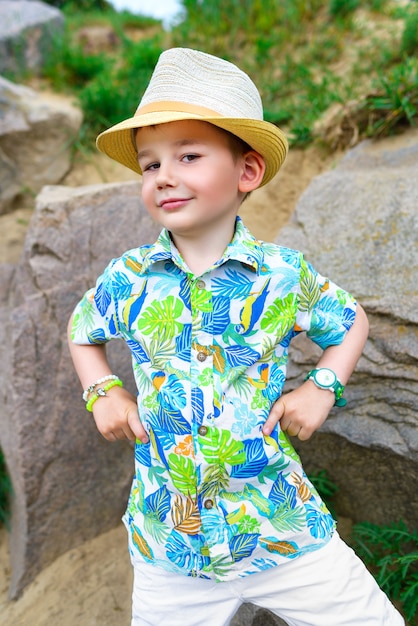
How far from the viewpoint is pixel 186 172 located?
4.58 ft

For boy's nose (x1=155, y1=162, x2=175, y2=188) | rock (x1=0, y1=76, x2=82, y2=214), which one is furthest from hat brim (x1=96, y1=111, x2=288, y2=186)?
rock (x1=0, y1=76, x2=82, y2=214)

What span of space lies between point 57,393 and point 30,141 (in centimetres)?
202

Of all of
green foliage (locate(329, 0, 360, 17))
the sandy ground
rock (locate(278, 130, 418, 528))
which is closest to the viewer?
rock (locate(278, 130, 418, 528))

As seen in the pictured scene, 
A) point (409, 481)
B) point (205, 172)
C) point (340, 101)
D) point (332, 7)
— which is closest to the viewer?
point (205, 172)

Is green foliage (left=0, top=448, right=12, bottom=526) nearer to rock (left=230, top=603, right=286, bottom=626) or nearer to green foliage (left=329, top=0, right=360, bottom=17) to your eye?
rock (left=230, top=603, right=286, bottom=626)

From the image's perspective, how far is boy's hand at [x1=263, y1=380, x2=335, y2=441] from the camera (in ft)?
4.98

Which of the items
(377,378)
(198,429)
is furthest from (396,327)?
(198,429)

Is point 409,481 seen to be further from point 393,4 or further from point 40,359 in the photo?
point 393,4

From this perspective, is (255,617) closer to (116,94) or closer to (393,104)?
(393,104)

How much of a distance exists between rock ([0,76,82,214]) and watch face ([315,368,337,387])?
108 inches

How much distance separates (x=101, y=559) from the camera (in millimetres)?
2457

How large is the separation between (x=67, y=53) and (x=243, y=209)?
8.67 feet

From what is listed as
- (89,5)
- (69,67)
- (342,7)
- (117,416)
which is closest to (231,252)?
(117,416)

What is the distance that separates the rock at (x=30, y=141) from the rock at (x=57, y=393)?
1.27m
